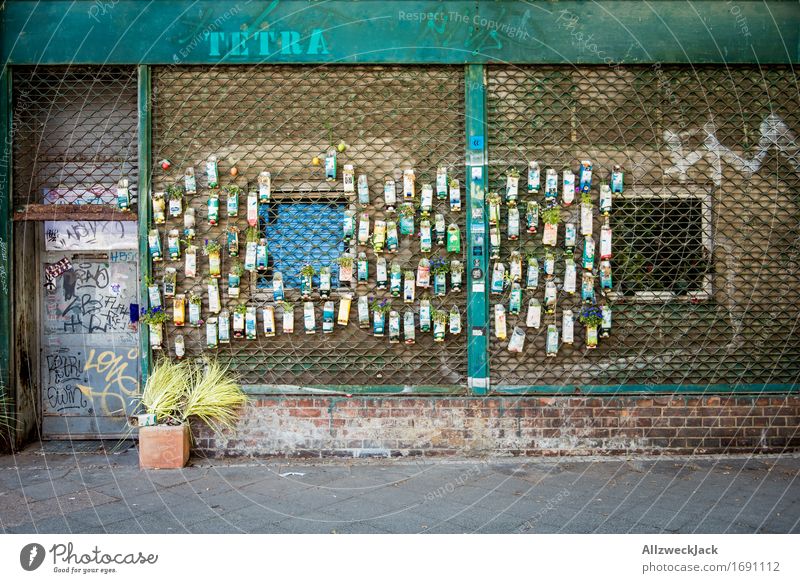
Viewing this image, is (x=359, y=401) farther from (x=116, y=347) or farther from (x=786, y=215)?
(x=786, y=215)

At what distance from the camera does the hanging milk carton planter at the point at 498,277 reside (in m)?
6.74

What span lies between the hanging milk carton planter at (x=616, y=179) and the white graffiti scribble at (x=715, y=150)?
0.50 meters

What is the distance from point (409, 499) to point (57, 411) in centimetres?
433

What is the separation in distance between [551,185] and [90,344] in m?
5.28

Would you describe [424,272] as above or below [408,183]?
below

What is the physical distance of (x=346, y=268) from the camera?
676 centimetres

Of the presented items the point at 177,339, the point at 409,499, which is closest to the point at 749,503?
the point at 409,499

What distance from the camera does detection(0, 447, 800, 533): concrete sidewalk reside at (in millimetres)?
4992

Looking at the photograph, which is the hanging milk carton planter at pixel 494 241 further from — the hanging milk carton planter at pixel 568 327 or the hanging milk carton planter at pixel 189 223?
the hanging milk carton planter at pixel 189 223

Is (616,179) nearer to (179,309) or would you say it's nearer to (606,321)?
(606,321)

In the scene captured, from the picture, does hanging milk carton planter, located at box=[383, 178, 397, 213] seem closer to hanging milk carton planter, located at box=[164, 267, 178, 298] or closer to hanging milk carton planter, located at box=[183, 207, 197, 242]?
hanging milk carton planter, located at box=[183, 207, 197, 242]

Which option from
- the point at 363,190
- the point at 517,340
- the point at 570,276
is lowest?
the point at 517,340

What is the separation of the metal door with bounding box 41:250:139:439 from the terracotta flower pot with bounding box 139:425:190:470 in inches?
50.7

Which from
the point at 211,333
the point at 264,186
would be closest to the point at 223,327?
the point at 211,333
